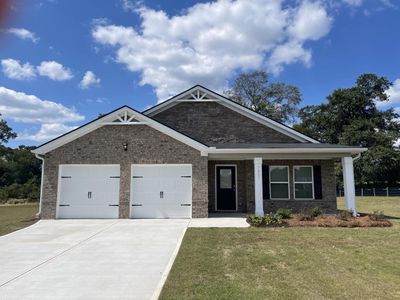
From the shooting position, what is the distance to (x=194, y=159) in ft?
43.2

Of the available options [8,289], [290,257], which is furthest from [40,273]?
[290,257]

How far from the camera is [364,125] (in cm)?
3934

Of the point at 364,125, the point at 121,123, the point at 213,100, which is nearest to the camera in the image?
the point at 121,123

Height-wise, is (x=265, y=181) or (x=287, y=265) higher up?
(x=265, y=181)

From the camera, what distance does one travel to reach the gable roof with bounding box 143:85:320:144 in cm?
1600

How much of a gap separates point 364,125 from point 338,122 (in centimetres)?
433

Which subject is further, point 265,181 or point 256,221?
point 265,181

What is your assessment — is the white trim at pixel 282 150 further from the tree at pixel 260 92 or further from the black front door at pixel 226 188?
the tree at pixel 260 92

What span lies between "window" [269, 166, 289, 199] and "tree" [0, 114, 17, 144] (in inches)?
1592

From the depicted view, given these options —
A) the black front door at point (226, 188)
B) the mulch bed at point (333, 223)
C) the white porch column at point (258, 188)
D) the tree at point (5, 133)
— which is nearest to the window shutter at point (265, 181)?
the black front door at point (226, 188)

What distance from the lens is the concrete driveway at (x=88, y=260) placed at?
5160 mm

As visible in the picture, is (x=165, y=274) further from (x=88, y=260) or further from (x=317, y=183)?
(x=317, y=183)

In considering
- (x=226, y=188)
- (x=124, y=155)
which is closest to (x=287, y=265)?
(x=124, y=155)

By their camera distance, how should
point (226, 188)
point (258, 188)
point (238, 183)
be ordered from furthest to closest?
1. point (226, 188)
2. point (238, 183)
3. point (258, 188)
